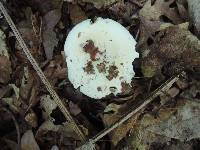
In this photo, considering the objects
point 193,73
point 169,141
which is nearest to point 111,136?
point 169,141

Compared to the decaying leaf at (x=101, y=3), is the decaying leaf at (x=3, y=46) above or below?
below

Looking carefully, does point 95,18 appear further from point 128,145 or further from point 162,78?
point 128,145

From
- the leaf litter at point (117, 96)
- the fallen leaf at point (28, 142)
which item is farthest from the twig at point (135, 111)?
the fallen leaf at point (28, 142)

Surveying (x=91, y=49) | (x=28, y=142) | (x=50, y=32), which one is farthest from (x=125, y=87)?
(x=28, y=142)

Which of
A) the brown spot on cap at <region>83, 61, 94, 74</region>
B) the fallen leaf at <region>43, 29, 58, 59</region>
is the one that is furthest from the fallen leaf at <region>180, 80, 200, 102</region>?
the fallen leaf at <region>43, 29, 58, 59</region>

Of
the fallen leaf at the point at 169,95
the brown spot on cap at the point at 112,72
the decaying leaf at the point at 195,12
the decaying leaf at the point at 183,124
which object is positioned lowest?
the decaying leaf at the point at 183,124

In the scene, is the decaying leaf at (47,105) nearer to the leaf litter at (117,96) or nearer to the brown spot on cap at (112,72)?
the leaf litter at (117,96)
